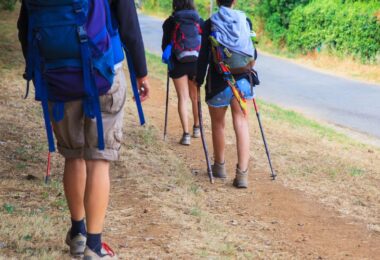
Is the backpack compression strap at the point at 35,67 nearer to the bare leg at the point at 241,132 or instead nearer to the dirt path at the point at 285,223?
the dirt path at the point at 285,223

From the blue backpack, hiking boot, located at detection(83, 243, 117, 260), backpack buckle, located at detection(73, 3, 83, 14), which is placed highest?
backpack buckle, located at detection(73, 3, 83, 14)

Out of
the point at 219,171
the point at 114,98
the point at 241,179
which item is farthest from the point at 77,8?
the point at 219,171

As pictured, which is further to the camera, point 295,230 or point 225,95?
point 225,95

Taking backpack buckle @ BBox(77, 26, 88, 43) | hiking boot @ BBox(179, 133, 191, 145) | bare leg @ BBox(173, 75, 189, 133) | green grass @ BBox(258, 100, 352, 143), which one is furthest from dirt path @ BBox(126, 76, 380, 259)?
green grass @ BBox(258, 100, 352, 143)

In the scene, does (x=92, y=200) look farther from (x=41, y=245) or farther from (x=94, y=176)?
(x=41, y=245)

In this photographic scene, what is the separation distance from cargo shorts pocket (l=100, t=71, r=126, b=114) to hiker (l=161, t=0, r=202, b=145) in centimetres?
404

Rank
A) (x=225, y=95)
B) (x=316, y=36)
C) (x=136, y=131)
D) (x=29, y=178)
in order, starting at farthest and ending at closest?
(x=316, y=36), (x=136, y=131), (x=225, y=95), (x=29, y=178)

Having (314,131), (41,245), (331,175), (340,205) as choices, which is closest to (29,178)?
(41,245)

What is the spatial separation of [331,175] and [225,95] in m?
1.72

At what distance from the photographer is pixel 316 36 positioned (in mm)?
24156

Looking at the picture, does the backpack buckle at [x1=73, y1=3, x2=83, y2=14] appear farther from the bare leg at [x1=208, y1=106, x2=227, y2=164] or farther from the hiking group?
the bare leg at [x1=208, y1=106, x2=227, y2=164]

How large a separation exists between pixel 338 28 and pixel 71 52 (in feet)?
67.6

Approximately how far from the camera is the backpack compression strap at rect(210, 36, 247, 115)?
19.2 feet

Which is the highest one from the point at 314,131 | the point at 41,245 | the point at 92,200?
the point at 92,200
